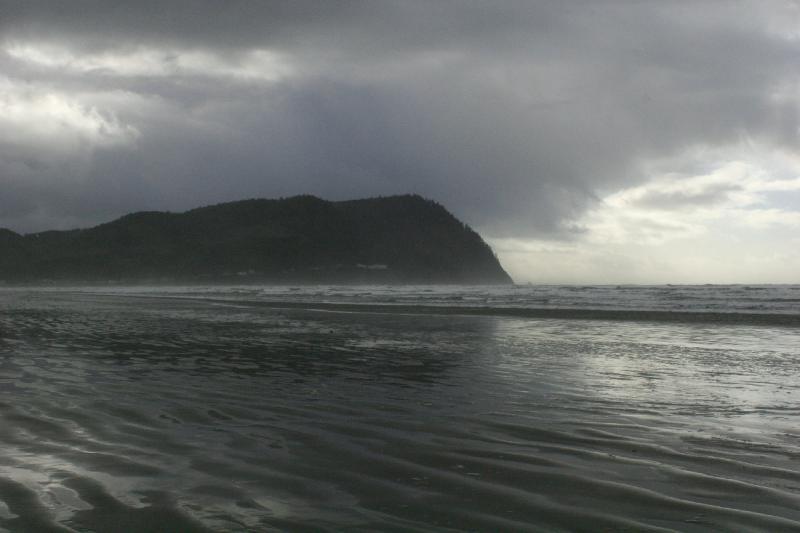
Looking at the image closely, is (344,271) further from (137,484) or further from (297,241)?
(137,484)

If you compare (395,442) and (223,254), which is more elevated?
(223,254)

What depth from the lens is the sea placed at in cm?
421

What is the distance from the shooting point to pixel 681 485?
194 inches

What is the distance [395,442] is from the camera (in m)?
6.32

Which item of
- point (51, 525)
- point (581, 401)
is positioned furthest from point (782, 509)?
point (51, 525)

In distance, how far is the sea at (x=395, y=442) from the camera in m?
4.21

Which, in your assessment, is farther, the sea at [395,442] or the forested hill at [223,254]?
the forested hill at [223,254]

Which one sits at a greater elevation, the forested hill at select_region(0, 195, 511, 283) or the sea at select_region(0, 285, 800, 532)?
the forested hill at select_region(0, 195, 511, 283)

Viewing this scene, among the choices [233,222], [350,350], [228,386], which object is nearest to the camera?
[228,386]

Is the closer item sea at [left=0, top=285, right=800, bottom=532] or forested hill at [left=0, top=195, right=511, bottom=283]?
sea at [left=0, top=285, right=800, bottom=532]

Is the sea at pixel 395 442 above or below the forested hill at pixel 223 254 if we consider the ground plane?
below

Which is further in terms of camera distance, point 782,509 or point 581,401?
point 581,401

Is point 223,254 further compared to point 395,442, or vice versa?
point 223,254

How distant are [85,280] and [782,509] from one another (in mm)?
177836
